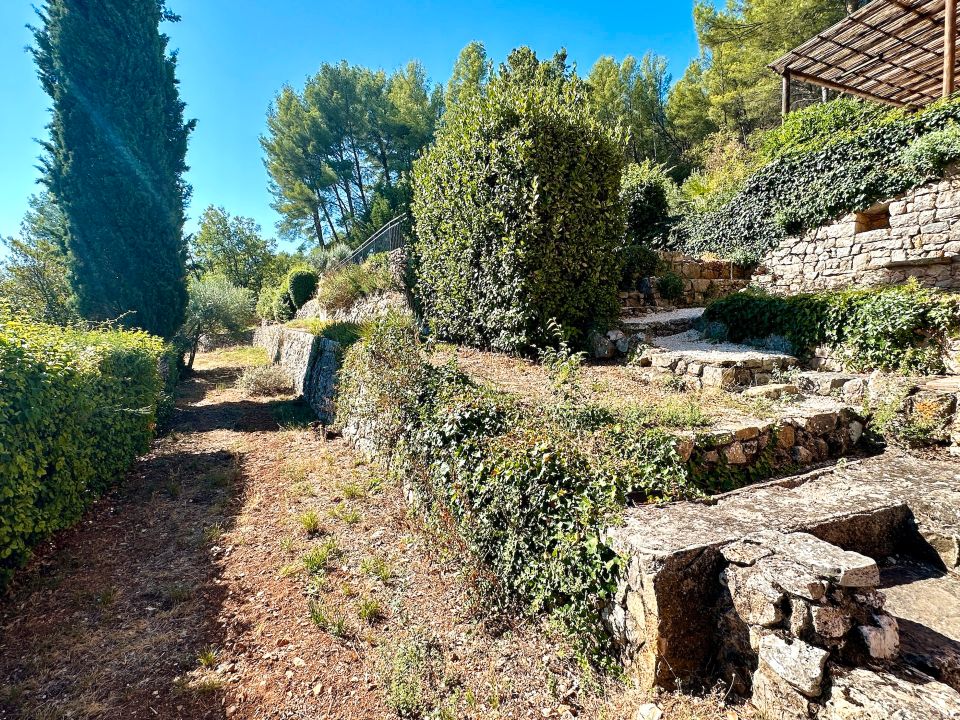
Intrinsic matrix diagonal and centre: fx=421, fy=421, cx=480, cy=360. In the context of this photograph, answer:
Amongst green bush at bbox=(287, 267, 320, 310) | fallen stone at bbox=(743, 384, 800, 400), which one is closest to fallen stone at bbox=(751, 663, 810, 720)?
fallen stone at bbox=(743, 384, 800, 400)

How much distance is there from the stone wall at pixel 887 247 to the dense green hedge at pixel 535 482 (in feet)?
23.6

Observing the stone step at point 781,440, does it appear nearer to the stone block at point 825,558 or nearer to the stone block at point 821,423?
the stone block at point 821,423

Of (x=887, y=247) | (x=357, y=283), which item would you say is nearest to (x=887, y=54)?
(x=887, y=247)

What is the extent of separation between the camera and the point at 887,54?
10250mm

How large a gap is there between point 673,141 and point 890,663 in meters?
29.7

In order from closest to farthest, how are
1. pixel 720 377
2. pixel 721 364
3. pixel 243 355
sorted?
pixel 720 377, pixel 721 364, pixel 243 355

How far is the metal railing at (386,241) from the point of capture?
1292 cm

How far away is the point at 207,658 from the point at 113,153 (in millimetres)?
13717

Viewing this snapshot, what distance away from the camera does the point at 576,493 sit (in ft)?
8.81

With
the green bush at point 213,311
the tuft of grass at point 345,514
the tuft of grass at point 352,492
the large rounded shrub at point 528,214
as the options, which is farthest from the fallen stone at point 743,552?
the green bush at point 213,311

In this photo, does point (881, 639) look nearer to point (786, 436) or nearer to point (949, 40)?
point (786, 436)

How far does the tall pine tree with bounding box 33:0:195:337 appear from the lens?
1062 centimetres

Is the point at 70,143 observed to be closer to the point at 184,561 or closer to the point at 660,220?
the point at 184,561

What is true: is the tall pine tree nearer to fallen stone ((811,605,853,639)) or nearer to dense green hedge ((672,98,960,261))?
fallen stone ((811,605,853,639))
